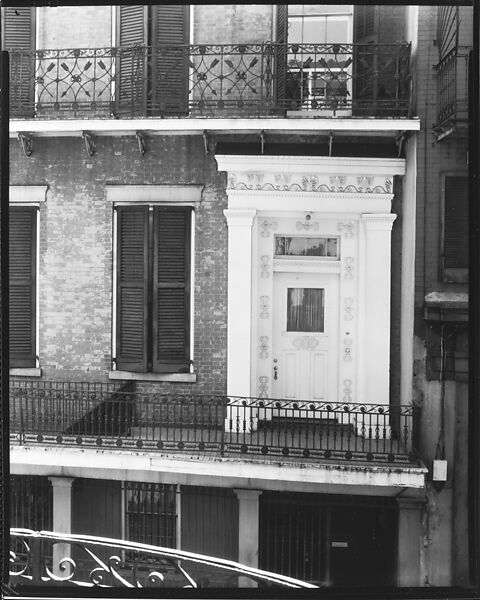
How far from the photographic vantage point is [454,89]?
692 cm

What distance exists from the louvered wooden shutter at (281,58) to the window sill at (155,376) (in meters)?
3.72

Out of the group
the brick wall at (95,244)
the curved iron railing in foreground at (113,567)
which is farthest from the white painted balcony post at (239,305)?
the curved iron railing in foreground at (113,567)

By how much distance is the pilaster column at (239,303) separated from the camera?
26.0ft

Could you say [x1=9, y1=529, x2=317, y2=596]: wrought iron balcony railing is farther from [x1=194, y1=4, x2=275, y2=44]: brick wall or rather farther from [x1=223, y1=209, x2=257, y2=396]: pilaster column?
[x1=194, y1=4, x2=275, y2=44]: brick wall

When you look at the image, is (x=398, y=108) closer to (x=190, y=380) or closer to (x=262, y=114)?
(x=262, y=114)

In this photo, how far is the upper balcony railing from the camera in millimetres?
7602

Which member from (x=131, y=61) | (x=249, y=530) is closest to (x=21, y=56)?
(x=131, y=61)

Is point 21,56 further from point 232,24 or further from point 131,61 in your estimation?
point 232,24

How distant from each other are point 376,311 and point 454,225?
1.44 meters

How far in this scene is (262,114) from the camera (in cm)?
782

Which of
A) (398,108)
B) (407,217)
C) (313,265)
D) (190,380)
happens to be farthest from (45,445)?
(398,108)

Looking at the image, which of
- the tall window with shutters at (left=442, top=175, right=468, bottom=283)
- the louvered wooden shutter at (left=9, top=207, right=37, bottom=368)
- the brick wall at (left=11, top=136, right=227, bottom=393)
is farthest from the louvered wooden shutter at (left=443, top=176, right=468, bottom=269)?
the louvered wooden shutter at (left=9, top=207, right=37, bottom=368)

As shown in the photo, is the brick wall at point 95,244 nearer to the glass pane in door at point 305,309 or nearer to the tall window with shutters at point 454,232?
the glass pane in door at point 305,309

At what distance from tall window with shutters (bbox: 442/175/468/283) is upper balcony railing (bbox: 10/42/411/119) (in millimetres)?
1163
